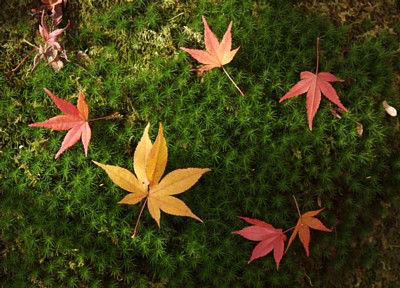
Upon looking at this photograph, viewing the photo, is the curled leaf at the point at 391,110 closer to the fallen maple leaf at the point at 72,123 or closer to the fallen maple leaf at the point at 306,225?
the fallen maple leaf at the point at 306,225

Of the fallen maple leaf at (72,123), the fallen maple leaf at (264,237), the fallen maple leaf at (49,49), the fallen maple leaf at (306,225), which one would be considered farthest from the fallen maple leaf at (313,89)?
the fallen maple leaf at (49,49)

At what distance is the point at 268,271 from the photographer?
2.46 m

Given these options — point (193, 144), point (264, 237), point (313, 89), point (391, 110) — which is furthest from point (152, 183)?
point (391, 110)

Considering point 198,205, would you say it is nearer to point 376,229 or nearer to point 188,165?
point 188,165

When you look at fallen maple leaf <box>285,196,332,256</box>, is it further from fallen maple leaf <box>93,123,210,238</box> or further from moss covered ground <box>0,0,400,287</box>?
fallen maple leaf <box>93,123,210,238</box>

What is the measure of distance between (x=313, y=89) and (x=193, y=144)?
0.78 metres

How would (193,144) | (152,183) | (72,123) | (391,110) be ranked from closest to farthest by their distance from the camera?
(152,183) → (72,123) → (193,144) → (391,110)

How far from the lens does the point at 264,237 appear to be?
2.40 m

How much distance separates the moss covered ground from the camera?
231 centimetres

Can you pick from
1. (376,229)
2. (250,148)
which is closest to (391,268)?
(376,229)

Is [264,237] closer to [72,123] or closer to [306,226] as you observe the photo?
[306,226]

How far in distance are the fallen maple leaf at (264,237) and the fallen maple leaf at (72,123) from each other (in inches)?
39.9

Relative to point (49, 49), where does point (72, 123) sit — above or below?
below

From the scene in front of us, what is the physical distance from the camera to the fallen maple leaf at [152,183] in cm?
216
